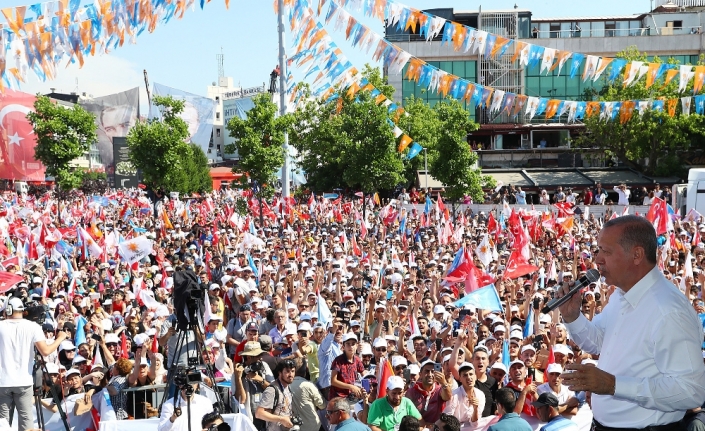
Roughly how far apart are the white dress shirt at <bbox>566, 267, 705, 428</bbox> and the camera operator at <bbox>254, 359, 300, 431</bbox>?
13.7ft

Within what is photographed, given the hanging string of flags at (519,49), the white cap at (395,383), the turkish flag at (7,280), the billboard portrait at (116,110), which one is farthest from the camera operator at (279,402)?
the billboard portrait at (116,110)

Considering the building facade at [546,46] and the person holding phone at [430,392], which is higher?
the building facade at [546,46]

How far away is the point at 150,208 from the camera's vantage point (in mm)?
33844

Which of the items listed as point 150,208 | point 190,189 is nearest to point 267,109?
point 150,208

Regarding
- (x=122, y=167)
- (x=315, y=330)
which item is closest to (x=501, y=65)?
(x=122, y=167)

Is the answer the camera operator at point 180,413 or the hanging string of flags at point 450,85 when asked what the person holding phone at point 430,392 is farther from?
the hanging string of flags at point 450,85

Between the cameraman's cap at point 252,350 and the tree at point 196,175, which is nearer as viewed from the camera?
the cameraman's cap at point 252,350

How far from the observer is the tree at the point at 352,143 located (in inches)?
1303

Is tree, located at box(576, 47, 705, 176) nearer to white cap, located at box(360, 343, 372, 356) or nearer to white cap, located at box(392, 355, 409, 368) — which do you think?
white cap, located at box(360, 343, 372, 356)

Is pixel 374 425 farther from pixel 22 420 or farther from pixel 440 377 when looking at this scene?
pixel 22 420

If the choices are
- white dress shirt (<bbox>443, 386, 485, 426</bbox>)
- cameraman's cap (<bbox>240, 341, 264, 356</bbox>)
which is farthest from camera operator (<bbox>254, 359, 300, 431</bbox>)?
white dress shirt (<bbox>443, 386, 485, 426</bbox>)

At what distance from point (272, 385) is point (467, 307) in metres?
4.24

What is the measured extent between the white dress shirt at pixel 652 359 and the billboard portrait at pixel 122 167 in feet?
188

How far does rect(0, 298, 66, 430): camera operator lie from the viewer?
7.30 m
